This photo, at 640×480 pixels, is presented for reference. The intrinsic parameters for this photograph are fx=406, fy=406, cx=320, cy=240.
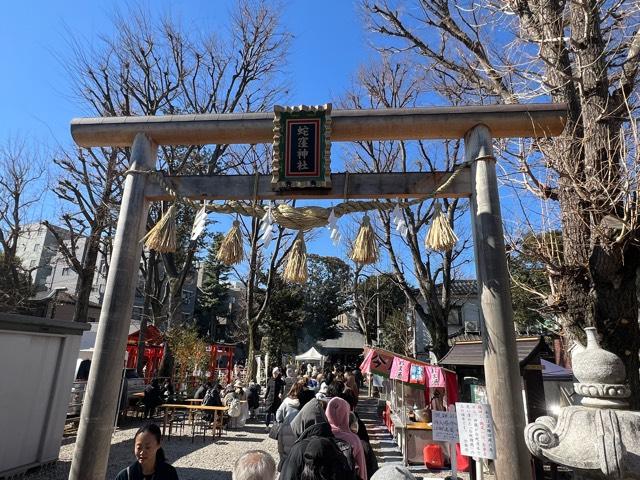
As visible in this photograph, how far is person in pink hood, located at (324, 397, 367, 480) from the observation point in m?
3.80

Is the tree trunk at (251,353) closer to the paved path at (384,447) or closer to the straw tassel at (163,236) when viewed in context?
the paved path at (384,447)

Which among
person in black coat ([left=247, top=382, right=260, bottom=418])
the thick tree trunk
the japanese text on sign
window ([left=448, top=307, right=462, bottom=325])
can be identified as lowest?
person in black coat ([left=247, top=382, right=260, bottom=418])

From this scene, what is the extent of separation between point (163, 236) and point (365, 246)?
2.35m

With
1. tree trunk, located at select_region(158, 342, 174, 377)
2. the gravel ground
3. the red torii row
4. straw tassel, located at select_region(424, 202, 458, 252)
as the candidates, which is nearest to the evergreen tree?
the red torii row

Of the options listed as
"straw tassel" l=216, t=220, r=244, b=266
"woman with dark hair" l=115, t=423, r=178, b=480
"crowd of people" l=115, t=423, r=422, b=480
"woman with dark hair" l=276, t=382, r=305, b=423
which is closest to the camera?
"crowd of people" l=115, t=423, r=422, b=480

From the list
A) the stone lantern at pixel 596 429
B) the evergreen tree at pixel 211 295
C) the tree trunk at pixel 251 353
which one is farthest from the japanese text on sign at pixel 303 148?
the evergreen tree at pixel 211 295

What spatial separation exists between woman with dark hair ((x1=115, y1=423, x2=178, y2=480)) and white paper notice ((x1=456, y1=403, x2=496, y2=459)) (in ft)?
8.24

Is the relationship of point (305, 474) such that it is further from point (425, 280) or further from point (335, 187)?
point (425, 280)

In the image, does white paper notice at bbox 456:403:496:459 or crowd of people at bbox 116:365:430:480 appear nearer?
crowd of people at bbox 116:365:430:480

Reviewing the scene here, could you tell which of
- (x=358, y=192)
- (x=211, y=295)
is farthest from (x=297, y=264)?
(x=211, y=295)

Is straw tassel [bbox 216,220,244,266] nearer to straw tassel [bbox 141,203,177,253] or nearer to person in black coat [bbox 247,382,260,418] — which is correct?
straw tassel [bbox 141,203,177,253]

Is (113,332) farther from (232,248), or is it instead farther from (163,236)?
(232,248)

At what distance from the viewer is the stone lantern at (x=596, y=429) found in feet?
7.23

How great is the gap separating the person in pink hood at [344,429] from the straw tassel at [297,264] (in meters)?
1.40
